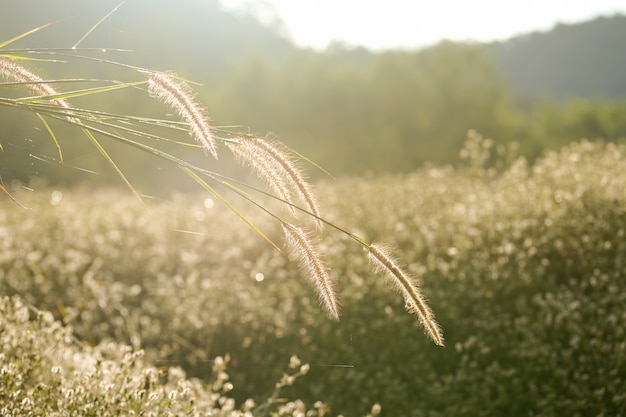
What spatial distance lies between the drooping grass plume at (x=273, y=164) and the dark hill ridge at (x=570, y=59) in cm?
4156

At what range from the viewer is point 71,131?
2100cm

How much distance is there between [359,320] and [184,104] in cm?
311

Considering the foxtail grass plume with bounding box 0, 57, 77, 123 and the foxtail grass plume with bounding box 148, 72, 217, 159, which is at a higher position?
the foxtail grass plume with bounding box 148, 72, 217, 159

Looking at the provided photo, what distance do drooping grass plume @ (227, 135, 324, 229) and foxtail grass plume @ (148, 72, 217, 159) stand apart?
101 mm

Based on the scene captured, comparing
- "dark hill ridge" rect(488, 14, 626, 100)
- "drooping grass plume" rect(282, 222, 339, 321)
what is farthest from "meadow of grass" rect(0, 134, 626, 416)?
"dark hill ridge" rect(488, 14, 626, 100)

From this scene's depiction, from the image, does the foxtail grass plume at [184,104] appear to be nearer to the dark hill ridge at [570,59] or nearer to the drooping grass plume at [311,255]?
the drooping grass plume at [311,255]

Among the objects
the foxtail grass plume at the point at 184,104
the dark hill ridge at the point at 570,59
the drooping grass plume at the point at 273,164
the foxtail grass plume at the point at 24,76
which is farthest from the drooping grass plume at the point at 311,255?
the dark hill ridge at the point at 570,59

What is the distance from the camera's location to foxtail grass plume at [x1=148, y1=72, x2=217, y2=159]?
242cm

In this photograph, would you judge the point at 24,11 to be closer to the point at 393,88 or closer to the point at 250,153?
the point at 393,88

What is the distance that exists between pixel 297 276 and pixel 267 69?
1849cm

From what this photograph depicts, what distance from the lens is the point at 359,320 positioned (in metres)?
5.27

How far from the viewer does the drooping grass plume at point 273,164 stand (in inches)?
97.8

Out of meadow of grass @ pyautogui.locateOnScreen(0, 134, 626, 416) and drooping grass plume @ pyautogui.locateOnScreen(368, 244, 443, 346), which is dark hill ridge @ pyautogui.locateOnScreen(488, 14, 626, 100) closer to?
meadow of grass @ pyautogui.locateOnScreen(0, 134, 626, 416)

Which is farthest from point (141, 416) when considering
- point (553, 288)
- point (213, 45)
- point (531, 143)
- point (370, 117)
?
point (213, 45)
